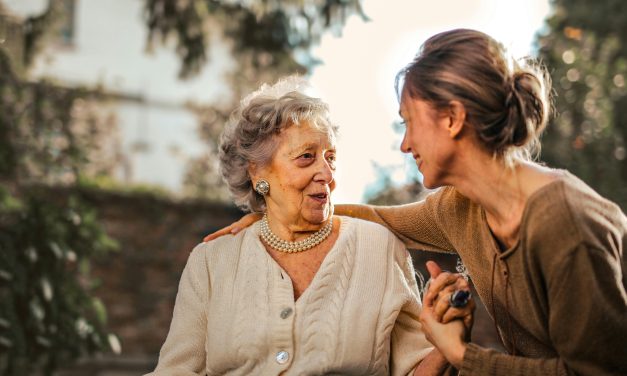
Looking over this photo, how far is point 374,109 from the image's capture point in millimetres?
4832

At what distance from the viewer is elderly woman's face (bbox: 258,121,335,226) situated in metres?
2.96

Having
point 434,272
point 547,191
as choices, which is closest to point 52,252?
point 434,272

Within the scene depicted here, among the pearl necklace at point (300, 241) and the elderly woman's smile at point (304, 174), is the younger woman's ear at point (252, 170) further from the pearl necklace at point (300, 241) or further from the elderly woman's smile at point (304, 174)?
the pearl necklace at point (300, 241)

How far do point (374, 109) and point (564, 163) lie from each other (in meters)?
2.48

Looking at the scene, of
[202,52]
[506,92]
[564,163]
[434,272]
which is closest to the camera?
[506,92]

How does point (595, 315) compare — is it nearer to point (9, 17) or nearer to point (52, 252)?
point (52, 252)

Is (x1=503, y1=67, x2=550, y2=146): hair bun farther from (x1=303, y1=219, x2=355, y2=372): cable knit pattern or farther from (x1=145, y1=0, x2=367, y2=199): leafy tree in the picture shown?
(x1=145, y1=0, x2=367, y2=199): leafy tree

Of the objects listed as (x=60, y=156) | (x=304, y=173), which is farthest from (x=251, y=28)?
(x=304, y=173)

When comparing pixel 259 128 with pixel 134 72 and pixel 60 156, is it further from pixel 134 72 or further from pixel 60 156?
pixel 134 72

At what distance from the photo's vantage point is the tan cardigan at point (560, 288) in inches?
85.6

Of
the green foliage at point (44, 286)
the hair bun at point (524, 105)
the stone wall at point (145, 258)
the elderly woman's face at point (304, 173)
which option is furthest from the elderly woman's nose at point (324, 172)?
the stone wall at point (145, 258)

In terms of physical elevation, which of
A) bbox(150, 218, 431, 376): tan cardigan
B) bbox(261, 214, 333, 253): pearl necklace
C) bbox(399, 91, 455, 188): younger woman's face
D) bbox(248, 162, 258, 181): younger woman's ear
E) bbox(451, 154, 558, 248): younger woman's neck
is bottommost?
bbox(150, 218, 431, 376): tan cardigan

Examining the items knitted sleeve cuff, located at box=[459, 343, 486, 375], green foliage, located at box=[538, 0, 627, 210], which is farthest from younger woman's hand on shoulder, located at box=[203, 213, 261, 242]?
green foliage, located at box=[538, 0, 627, 210]

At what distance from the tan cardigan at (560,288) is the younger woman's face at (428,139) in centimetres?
23
